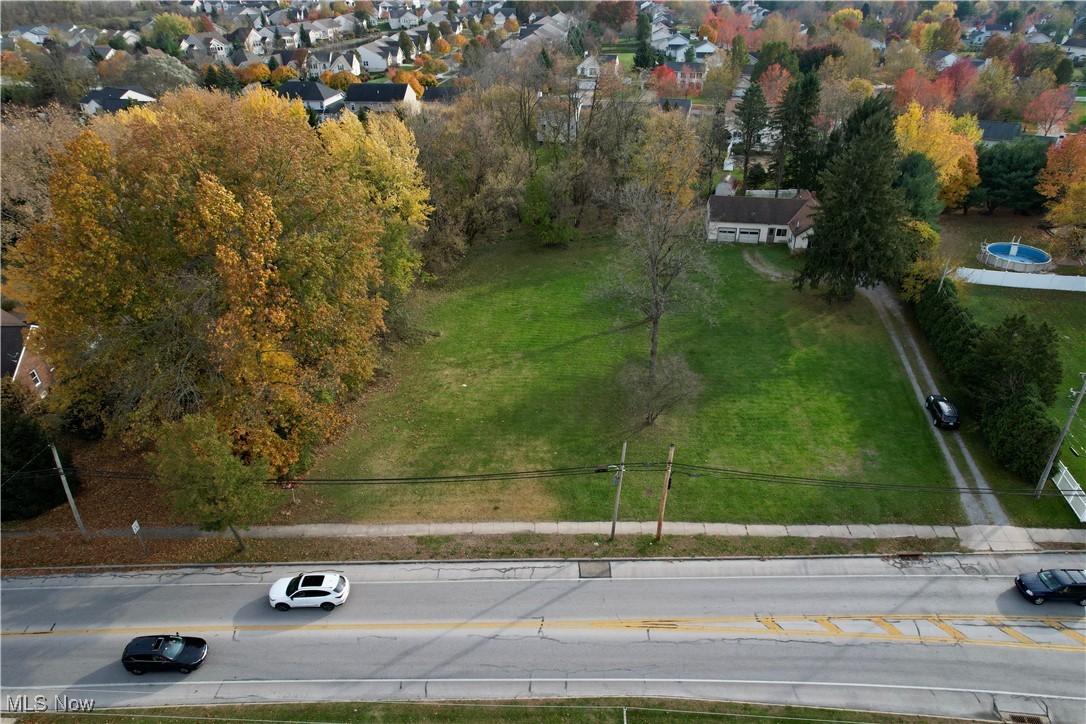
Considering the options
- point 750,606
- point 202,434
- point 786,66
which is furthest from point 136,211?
point 786,66

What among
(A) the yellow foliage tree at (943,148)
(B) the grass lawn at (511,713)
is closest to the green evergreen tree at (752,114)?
(A) the yellow foliage tree at (943,148)

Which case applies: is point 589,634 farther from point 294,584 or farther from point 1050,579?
point 1050,579

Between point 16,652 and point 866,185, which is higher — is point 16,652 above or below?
below

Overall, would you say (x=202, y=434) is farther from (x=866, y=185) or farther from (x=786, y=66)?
(x=786, y=66)

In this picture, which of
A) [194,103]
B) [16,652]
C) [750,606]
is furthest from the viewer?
[194,103]

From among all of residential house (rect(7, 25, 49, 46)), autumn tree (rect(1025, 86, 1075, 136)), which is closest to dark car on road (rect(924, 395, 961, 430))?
autumn tree (rect(1025, 86, 1075, 136))

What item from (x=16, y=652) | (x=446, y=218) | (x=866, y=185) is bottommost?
(x=16, y=652)

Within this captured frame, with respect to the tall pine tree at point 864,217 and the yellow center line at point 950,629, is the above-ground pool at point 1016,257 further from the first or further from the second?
the yellow center line at point 950,629
